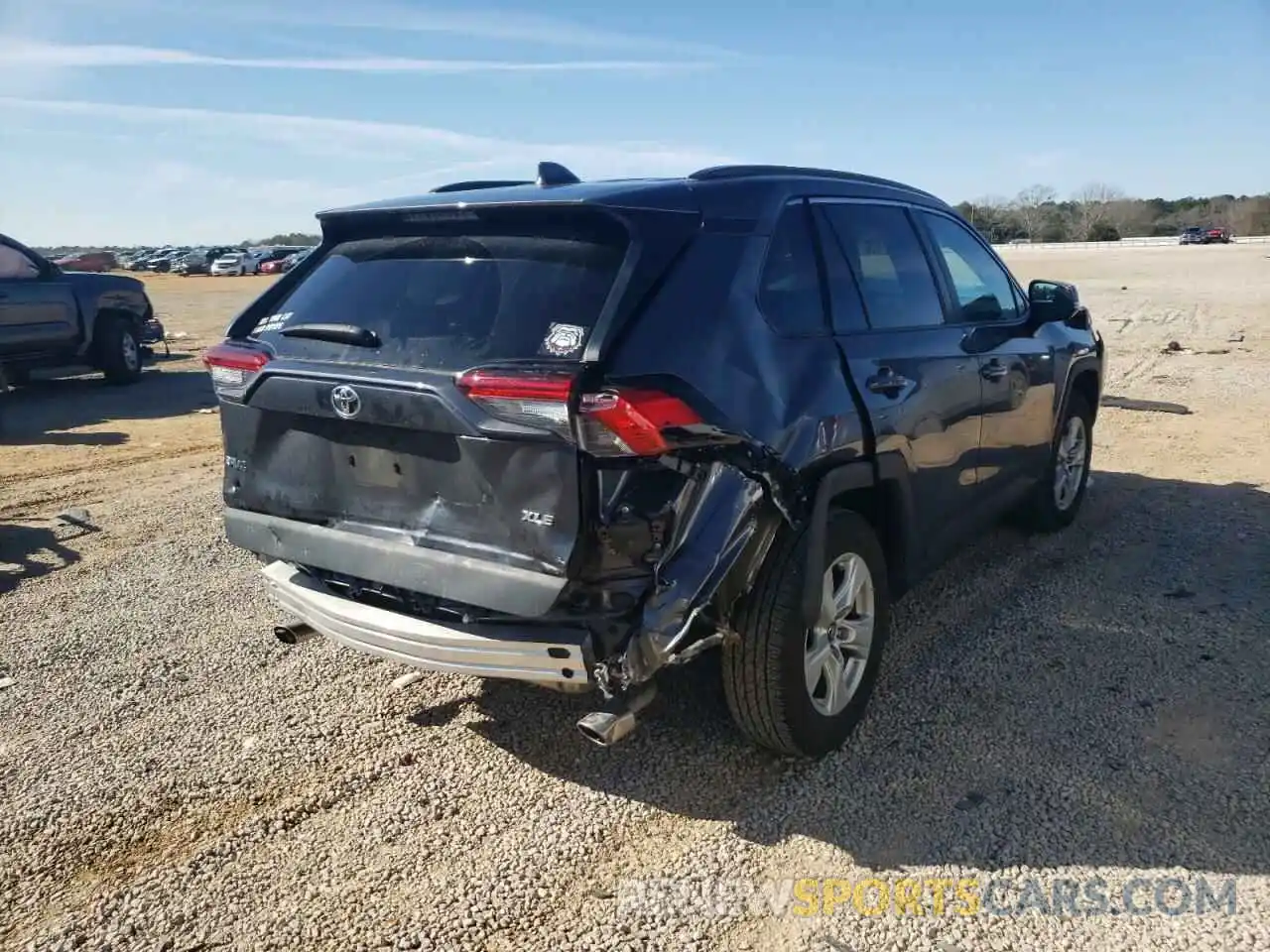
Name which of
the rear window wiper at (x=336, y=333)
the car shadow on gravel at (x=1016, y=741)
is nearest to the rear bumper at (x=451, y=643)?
the car shadow on gravel at (x=1016, y=741)

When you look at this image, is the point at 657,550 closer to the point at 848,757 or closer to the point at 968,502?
the point at 848,757

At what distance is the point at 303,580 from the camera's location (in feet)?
11.4

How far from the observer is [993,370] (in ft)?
15.0

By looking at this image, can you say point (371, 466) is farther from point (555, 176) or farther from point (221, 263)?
point (221, 263)

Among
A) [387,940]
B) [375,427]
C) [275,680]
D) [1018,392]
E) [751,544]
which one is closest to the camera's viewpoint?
[387,940]

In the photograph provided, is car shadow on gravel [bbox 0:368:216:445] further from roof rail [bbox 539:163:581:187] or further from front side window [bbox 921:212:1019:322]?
front side window [bbox 921:212:1019:322]

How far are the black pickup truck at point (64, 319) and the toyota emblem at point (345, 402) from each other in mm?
9707

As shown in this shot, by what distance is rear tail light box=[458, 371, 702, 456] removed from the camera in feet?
9.02

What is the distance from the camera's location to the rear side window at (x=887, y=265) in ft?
12.6

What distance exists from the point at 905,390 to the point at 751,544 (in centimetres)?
118

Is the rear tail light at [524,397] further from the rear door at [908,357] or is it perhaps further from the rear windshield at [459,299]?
the rear door at [908,357]

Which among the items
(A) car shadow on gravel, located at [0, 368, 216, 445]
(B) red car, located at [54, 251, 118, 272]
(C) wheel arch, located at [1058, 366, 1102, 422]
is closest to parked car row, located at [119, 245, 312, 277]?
(B) red car, located at [54, 251, 118, 272]

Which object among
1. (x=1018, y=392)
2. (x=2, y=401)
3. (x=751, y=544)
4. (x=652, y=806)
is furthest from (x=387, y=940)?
(x=2, y=401)

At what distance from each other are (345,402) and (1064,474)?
14.3 feet
